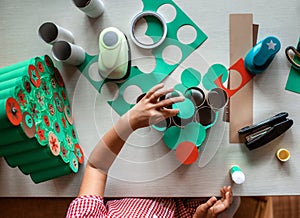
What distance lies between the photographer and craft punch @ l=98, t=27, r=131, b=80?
759 millimetres

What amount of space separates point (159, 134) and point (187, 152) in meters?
0.07

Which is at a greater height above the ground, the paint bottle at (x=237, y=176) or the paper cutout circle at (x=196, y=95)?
the paper cutout circle at (x=196, y=95)

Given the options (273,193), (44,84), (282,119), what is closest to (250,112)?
(282,119)

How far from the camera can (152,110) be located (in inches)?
28.3

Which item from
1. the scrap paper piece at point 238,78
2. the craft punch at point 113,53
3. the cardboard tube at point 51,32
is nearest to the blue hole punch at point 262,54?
the scrap paper piece at point 238,78

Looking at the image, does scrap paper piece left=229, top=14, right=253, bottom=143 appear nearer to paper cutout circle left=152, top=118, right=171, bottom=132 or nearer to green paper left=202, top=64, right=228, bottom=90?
green paper left=202, top=64, right=228, bottom=90

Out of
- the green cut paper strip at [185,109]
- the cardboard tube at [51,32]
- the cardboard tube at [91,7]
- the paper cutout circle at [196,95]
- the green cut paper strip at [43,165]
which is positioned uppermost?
the cardboard tube at [91,7]

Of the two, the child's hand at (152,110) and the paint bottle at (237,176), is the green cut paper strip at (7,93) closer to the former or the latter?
the child's hand at (152,110)

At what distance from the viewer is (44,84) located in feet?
2.42

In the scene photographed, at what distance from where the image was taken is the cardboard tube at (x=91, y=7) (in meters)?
0.76

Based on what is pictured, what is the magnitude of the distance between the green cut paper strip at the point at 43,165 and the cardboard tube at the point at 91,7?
0.31 meters

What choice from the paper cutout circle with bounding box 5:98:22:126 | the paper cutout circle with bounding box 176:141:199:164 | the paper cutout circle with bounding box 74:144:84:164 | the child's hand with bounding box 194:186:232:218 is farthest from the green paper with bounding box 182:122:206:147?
the paper cutout circle with bounding box 5:98:22:126

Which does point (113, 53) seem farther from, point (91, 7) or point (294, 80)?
point (294, 80)

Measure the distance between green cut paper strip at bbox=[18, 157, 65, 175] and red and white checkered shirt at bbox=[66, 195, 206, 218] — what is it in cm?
9
